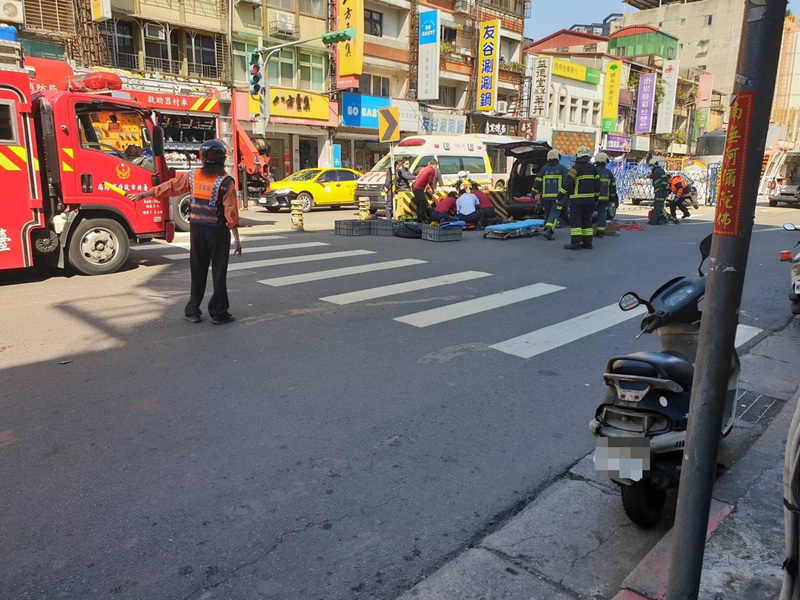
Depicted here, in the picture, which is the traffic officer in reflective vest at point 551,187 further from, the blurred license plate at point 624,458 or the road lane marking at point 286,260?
the blurred license plate at point 624,458

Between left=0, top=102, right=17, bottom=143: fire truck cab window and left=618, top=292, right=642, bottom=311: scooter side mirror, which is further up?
left=0, top=102, right=17, bottom=143: fire truck cab window

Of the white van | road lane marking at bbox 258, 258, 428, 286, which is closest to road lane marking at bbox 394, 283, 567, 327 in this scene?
road lane marking at bbox 258, 258, 428, 286

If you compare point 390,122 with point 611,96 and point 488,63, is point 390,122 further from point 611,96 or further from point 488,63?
point 611,96

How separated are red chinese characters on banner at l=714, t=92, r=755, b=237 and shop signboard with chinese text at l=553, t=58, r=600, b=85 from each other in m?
43.8

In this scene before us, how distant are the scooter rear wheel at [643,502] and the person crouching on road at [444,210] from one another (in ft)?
40.3

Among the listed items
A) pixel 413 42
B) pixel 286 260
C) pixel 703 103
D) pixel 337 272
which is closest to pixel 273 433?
pixel 337 272

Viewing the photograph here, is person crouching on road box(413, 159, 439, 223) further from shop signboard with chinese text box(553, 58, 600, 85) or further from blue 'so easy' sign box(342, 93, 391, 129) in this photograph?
shop signboard with chinese text box(553, 58, 600, 85)

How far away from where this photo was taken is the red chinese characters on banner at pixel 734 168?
73.0 inches

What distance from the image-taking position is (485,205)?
1659 cm

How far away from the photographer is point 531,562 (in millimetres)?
2949

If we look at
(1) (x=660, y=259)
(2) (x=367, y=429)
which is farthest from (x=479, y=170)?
(2) (x=367, y=429)

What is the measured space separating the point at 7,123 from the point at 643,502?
8420 mm

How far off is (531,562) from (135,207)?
8.40 metres

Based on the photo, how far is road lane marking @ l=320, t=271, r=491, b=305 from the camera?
8000mm
